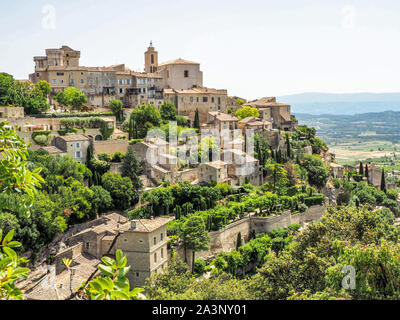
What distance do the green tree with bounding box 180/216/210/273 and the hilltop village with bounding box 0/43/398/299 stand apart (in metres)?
0.25

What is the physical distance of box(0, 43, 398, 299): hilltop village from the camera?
26.3m

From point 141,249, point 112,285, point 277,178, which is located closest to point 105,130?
point 277,178

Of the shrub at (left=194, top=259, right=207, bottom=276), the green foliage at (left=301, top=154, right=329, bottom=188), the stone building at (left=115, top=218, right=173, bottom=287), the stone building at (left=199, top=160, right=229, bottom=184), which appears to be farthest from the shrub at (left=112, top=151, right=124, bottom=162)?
the green foliage at (left=301, top=154, right=329, bottom=188)

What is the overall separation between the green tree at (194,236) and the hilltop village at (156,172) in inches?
9.7

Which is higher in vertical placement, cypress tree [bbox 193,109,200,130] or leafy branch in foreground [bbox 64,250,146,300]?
cypress tree [bbox 193,109,200,130]

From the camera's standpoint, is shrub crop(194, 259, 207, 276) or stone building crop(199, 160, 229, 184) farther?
stone building crop(199, 160, 229, 184)

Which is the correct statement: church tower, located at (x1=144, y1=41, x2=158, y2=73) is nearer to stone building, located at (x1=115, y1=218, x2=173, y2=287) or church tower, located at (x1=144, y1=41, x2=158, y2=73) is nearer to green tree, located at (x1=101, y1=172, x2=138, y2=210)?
green tree, located at (x1=101, y1=172, x2=138, y2=210)

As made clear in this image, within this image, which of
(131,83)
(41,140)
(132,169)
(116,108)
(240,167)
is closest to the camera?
(132,169)

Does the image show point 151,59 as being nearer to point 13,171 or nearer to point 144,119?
point 144,119

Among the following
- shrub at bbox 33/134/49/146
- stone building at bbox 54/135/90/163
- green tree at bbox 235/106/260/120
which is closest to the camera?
stone building at bbox 54/135/90/163

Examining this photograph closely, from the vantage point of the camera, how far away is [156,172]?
36906 millimetres

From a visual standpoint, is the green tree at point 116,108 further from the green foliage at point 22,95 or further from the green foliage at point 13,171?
the green foliage at point 13,171

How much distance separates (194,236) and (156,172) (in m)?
10.4
